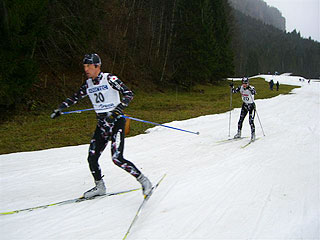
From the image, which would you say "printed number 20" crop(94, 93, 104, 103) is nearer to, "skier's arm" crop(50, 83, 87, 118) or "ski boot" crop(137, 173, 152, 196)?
"skier's arm" crop(50, 83, 87, 118)

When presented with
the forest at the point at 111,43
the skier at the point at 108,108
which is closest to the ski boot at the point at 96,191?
the skier at the point at 108,108

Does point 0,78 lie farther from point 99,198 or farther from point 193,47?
point 193,47

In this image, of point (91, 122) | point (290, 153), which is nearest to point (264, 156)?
point (290, 153)

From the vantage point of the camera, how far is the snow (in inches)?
139

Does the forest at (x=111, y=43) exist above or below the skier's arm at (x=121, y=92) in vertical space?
above

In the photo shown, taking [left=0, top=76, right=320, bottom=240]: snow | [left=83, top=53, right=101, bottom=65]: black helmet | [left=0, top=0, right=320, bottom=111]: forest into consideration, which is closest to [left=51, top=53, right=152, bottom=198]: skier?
[left=83, top=53, right=101, bottom=65]: black helmet

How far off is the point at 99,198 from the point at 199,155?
3.78 m

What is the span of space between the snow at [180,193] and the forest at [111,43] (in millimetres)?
6875

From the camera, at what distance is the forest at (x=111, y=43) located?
1167 centimetres

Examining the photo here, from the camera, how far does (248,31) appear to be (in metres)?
147

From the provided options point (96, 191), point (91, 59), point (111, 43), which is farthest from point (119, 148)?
point (111, 43)

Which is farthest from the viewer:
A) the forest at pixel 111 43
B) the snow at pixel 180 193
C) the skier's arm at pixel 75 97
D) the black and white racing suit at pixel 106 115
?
the forest at pixel 111 43

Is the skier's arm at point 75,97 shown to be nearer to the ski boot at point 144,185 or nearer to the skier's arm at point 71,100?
Result: the skier's arm at point 71,100

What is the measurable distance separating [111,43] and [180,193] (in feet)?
71.2
